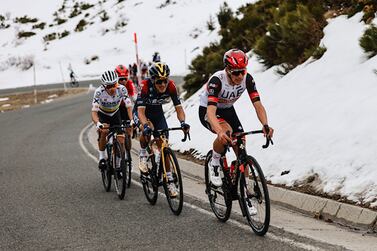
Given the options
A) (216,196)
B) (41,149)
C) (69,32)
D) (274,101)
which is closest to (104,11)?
(69,32)

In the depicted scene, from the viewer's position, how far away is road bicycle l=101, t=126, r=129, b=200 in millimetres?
8484

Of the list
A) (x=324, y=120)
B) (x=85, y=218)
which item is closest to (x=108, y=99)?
(x=85, y=218)

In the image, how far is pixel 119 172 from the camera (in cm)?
906

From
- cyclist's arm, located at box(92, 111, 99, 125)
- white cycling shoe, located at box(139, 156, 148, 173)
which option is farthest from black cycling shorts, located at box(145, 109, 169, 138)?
cyclist's arm, located at box(92, 111, 99, 125)

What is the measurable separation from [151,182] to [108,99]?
205 cm

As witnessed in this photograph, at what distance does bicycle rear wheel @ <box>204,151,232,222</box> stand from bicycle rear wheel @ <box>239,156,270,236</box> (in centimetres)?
33

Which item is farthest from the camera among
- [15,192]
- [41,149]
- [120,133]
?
[41,149]

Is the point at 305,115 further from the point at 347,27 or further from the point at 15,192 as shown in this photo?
the point at 15,192

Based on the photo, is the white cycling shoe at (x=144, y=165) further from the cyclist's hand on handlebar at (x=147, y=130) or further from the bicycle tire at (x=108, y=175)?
the bicycle tire at (x=108, y=175)

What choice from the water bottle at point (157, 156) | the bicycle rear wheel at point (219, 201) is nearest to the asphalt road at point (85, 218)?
the bicycle rear wheel at point (219, 201)

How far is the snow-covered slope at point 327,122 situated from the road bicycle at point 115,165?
2.41 m

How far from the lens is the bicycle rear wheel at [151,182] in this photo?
7.93 meters

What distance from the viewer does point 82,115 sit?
84.6 ft

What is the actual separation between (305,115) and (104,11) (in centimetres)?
6663
